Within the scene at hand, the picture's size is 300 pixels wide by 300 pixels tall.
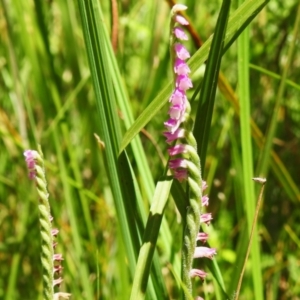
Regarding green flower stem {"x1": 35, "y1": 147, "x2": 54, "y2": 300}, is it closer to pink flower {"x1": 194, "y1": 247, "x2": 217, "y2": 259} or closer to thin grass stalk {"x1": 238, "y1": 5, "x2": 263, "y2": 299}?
pink flower {"x1": 194, "y1": 247, "x2": 217, "y2": 259}

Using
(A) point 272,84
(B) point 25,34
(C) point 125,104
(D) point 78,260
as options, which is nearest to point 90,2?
(C) point 125,104

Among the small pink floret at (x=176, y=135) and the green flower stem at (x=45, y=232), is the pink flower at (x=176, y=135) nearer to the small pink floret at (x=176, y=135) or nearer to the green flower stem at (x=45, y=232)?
the small pink floret at (x=176, y=135)

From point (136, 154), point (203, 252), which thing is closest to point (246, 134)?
point (136, 154)

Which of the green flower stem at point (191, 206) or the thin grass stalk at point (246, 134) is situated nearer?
the green flower stem at point (191, 206)

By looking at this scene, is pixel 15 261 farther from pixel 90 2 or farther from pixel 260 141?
pixel 90 2

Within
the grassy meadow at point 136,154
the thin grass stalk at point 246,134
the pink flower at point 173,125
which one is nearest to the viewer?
the pink flower at point 173,125

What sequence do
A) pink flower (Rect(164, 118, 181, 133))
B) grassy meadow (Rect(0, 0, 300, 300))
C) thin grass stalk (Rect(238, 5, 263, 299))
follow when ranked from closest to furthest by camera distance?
pink flower (Rect(164, 118, 181, 133)) < grassy meadow (Rect(0, 0, 300, 300)) < thin grass stalk (Rect(238, 5, 263, 299))

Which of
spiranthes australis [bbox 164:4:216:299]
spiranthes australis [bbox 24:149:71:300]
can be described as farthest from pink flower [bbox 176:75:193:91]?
spiranthes australis [bbox 24:149:71:300]

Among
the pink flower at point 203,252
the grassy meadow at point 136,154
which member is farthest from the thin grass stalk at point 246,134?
the pink flower at point 203,252
